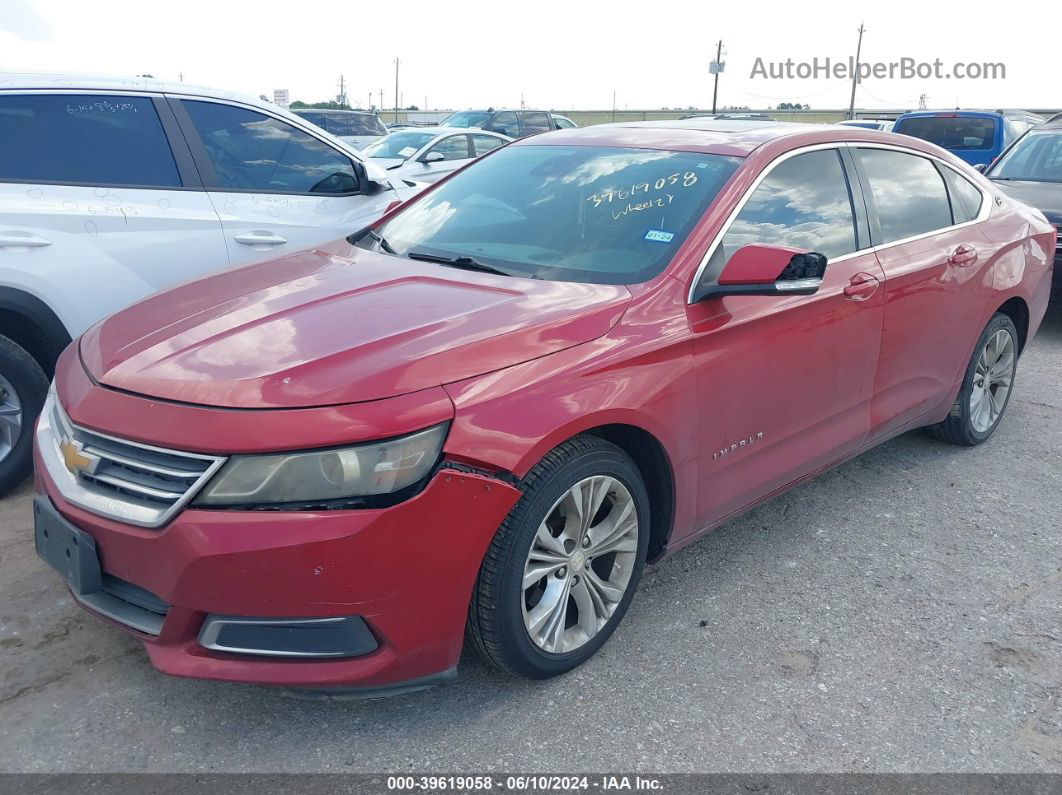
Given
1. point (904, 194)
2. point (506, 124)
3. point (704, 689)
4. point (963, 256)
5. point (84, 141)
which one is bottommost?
point (704, 689)

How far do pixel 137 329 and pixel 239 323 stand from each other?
0.39m

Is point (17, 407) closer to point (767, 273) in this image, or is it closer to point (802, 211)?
point (767, 273)

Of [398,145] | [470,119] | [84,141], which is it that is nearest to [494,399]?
[84,141]

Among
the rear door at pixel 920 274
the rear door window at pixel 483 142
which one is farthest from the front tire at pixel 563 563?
the rear door window at pixel 483 142

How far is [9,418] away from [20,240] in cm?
78

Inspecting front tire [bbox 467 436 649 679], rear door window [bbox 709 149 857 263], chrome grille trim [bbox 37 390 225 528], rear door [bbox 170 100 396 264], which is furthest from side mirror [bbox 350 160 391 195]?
front tire [bbox 467 436 649 679]

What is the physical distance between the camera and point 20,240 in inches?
157

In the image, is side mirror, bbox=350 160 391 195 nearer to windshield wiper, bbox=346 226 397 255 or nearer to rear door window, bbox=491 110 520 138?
windshield wiper, bbox=346 226 397 255

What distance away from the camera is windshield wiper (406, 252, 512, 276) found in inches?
126

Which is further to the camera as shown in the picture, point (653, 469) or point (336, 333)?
point (653, 469)

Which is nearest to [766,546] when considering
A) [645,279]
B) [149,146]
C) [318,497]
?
[645,279]

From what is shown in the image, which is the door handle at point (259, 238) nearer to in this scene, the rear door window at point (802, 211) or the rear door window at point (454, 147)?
the rear door window at point (802, 211)

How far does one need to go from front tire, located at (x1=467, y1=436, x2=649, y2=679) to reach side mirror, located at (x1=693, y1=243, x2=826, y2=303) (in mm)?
657

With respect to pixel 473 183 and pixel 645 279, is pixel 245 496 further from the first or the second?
pixel 473 183
